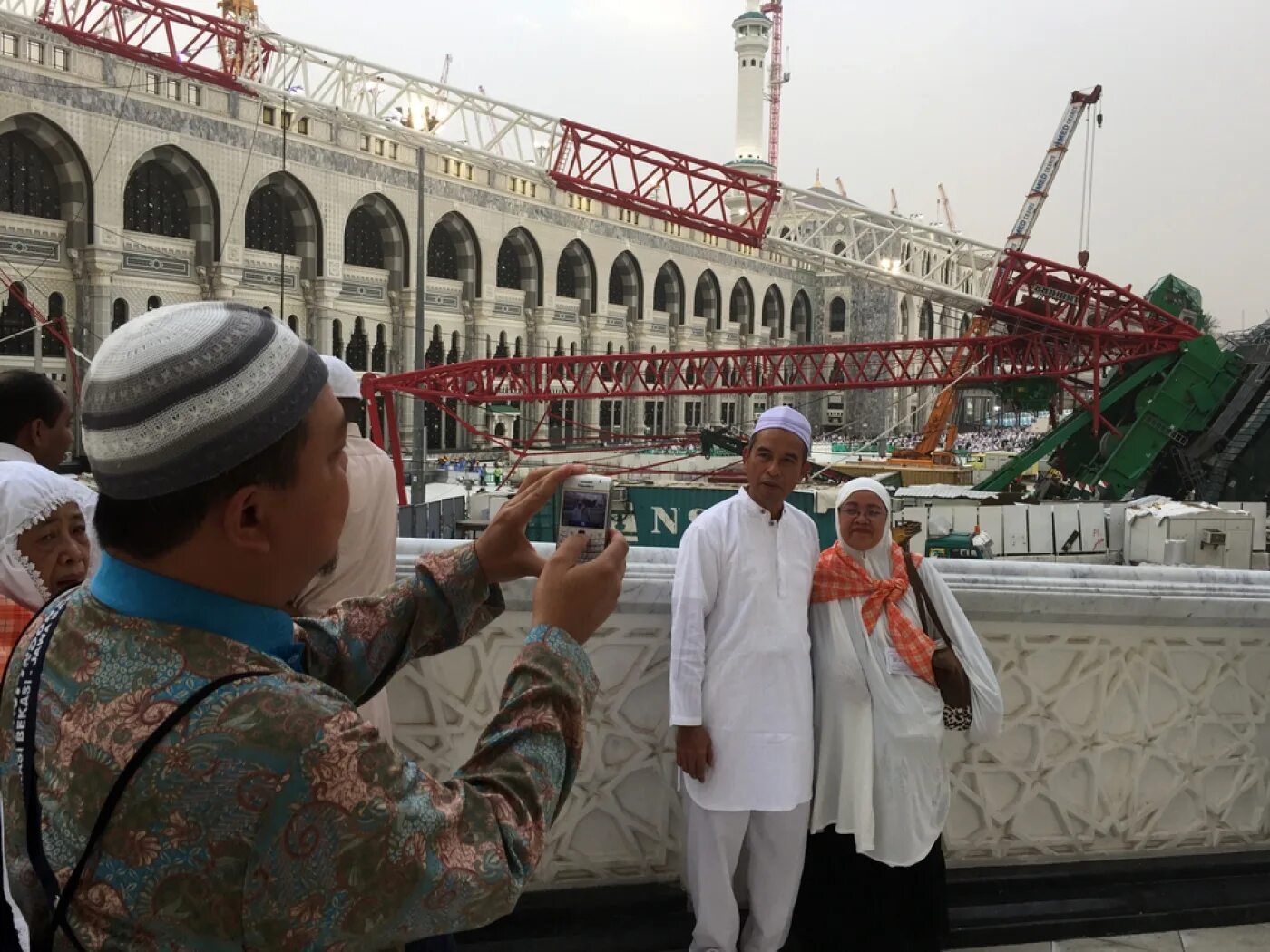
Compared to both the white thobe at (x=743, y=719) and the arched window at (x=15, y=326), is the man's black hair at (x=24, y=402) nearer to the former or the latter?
the white thobe at (x=743, y=719)

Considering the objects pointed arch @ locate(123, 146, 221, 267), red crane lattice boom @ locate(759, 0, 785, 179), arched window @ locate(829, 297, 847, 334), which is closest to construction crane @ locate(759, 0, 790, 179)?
red crane lattice boom @ locate(759, 0, 785, 179)

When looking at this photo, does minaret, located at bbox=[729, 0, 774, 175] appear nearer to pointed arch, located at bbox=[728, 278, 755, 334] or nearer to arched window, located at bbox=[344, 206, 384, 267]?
pointed arch, located at bbox=[728, 278, 755, 334]

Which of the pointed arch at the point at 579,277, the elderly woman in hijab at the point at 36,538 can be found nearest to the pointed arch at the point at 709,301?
the pointed arch at the point at 579,277

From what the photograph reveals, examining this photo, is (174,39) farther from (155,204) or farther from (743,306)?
(743,306)

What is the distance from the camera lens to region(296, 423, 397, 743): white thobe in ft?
4.16

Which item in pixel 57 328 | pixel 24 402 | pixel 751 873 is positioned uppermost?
pixel 57 328

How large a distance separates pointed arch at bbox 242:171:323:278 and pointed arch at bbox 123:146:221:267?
72 cm

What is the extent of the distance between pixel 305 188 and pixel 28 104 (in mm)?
3849

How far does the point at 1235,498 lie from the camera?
9172 millimetres

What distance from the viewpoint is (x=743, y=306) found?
24.2 meters

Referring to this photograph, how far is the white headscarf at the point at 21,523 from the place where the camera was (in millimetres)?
1063

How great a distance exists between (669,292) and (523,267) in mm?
4522

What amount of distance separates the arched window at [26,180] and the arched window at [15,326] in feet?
3.58

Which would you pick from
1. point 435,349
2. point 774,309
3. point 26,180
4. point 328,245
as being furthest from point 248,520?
point 774,309
